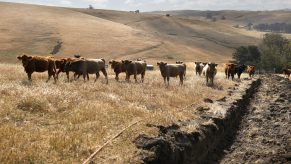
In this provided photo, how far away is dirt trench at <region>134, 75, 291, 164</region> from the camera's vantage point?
14.3 m

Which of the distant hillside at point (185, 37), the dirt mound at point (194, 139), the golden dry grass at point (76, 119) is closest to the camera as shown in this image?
the golden dry grass at point (76, 119)

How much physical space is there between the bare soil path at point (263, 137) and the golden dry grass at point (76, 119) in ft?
9.07

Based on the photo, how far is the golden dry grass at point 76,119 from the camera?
12.1 m

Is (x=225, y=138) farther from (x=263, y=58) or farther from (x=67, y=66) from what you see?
(x=263, y=58)

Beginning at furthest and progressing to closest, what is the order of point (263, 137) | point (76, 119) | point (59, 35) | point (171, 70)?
point (59, 35), point (171, 70), point (263, 137), point (76, 119)

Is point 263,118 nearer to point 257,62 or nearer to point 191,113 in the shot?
point 191,113

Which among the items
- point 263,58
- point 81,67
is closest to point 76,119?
point 81,67

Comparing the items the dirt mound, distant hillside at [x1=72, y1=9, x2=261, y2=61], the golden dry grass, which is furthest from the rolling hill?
the dirt mound

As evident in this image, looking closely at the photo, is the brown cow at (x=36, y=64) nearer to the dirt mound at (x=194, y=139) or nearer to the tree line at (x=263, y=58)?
the dirt mound at (x=194, y=139)

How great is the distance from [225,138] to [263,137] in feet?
6.64

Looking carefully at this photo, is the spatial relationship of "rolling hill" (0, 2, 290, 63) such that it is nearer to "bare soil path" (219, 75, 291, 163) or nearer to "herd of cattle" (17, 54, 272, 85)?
"herd of cattle" (17, 54, 272, 85)

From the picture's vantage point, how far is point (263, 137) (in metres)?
22.3

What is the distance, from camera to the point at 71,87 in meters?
23.0

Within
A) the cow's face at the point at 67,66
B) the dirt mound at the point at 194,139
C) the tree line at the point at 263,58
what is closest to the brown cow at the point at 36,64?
the cow's face at the point at 67,66
